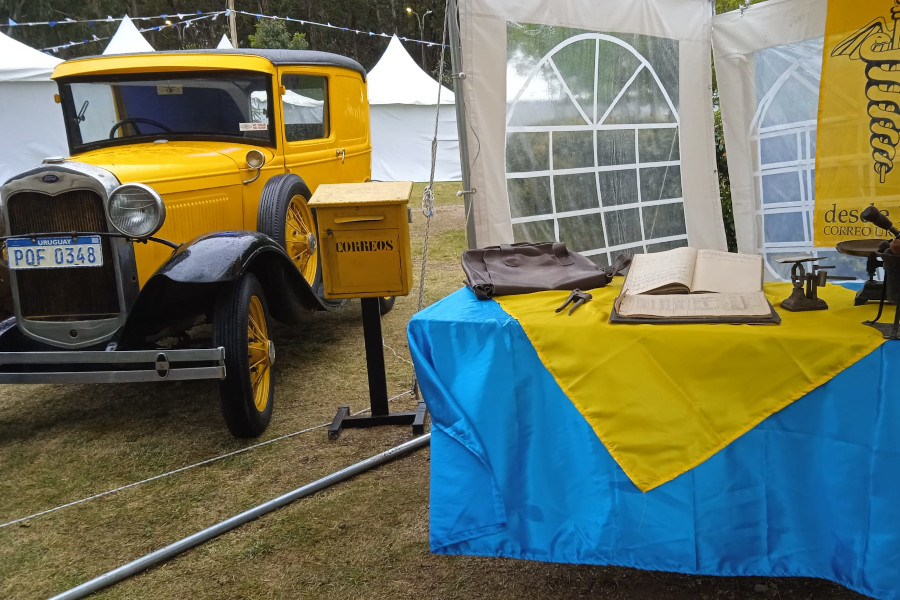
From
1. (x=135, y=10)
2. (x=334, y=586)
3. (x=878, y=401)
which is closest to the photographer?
(x=878, y=401)

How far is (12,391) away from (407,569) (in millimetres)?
3232

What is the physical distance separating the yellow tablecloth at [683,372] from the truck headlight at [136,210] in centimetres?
196

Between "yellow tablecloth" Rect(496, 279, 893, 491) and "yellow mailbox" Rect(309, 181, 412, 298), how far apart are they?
130cm

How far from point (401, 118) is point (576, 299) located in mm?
12747

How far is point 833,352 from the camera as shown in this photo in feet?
5.66

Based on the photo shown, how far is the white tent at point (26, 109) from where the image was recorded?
1000 cm

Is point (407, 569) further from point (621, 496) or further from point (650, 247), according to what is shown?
point (650, 247)

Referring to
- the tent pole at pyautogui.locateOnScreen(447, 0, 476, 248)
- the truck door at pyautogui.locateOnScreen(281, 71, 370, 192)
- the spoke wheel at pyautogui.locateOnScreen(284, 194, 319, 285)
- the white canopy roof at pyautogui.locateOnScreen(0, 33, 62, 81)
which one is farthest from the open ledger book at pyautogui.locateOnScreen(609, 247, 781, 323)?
the white canopy roof at pyautogui.locateOnScreen(0, 33, 62, 81)

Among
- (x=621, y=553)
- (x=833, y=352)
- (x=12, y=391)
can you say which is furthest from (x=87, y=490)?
(x=833, y=352)

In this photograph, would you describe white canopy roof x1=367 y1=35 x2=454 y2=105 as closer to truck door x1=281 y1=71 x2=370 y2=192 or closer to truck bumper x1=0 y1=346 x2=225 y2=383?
truck door x1=281 y1=71 x2=370 y2=192

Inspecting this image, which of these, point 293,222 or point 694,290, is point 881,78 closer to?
point 694,290

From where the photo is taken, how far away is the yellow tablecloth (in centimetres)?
176

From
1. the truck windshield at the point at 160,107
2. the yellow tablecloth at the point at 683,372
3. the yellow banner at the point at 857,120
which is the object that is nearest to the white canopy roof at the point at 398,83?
the truck windshield at the point at 160,107

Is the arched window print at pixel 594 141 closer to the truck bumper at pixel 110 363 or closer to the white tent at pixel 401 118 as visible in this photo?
the truck bumper at pixel 110 363
